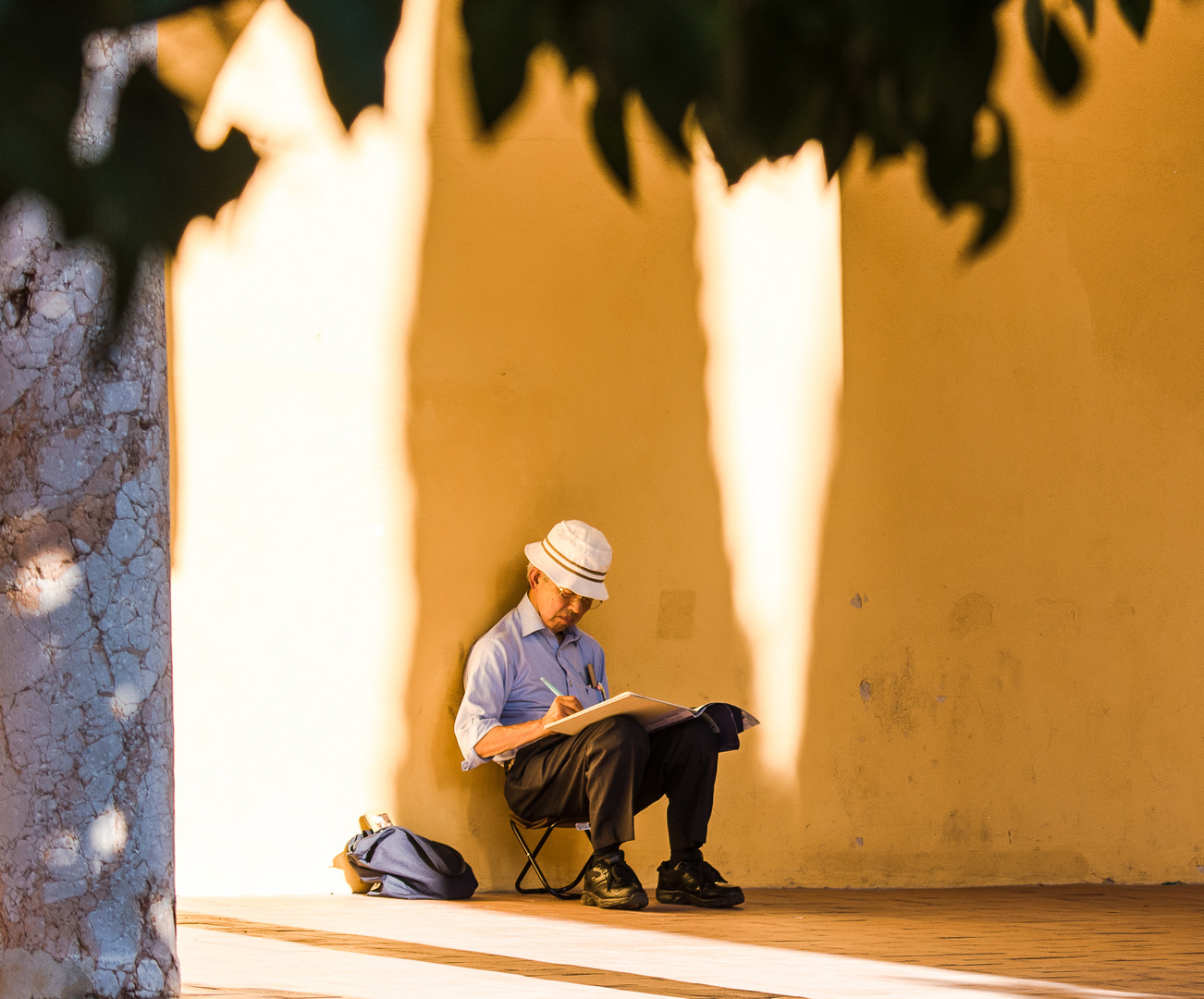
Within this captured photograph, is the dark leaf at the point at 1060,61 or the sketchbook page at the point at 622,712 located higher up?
the dark leaf at the point at 1060,61

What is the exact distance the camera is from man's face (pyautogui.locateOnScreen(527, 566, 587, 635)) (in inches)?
181

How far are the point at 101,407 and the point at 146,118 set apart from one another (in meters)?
2.06

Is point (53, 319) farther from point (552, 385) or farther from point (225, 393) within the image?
point (552, 385)

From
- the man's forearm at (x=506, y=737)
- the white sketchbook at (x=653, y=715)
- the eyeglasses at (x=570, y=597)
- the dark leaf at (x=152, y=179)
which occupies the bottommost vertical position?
the man's forearm at (x=506, y=737)

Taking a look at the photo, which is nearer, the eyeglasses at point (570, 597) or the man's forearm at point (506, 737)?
the man's forearm at point (506, 737)

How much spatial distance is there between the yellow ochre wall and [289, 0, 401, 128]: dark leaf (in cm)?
383

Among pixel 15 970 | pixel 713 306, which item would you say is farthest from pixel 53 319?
pixel 713 306

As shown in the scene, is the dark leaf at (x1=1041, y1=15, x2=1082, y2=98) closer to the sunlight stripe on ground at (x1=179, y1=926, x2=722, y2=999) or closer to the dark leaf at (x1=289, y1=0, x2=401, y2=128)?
the dark leaf at (x1=289, y1=0, x2=401, y2=128)

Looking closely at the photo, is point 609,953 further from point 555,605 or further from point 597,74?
point 597,74

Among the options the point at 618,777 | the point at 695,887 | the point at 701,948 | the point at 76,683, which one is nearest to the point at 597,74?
the point at 76,683

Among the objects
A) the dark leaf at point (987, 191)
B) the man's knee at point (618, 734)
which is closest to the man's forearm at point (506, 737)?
the man's knee at point (618, 734)

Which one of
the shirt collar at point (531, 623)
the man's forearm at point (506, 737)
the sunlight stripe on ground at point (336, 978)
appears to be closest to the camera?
the sunlight stripe on ground at point (336, 978)

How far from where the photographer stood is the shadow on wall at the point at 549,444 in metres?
4.79

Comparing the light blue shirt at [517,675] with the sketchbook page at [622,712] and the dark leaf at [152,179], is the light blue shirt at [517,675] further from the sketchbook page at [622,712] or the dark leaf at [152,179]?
the dark leaf at [152,179]
